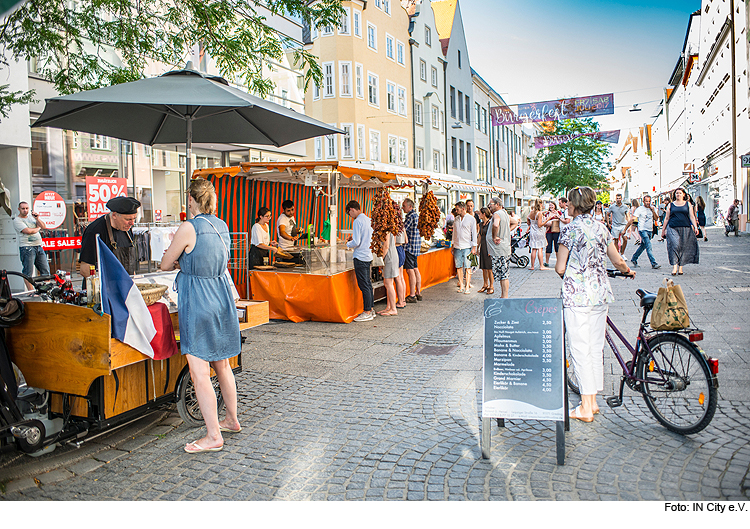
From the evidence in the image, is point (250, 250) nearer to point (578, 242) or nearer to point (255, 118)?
point (255, 118)


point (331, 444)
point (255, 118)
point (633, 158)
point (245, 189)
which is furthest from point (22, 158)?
point (633, 158)

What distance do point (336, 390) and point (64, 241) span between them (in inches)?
424

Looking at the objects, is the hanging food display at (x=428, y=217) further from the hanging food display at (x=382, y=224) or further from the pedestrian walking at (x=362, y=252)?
the pedestrian walking at (x=362, y=252)

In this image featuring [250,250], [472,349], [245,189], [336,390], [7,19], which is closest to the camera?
[336,390]

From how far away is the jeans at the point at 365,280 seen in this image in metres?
9.47

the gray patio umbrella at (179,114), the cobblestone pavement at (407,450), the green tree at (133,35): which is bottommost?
the cobblestone pavement at (407,450)

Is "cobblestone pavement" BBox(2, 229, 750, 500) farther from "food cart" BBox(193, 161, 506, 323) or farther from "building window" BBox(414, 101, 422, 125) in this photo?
"building window" BBox(414, 101, 422, 125)

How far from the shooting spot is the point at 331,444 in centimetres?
441

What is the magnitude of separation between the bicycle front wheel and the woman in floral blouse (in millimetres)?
357

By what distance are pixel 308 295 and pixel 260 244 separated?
1.32m

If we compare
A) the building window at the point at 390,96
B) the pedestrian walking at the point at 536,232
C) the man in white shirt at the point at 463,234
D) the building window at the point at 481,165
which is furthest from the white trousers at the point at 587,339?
the building window at the point at 481,165

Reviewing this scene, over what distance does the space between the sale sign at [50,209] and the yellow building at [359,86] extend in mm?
13882

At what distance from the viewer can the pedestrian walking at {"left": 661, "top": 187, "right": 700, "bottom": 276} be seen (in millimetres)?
12156

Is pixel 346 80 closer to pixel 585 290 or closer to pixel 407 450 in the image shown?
pixel 585 290
